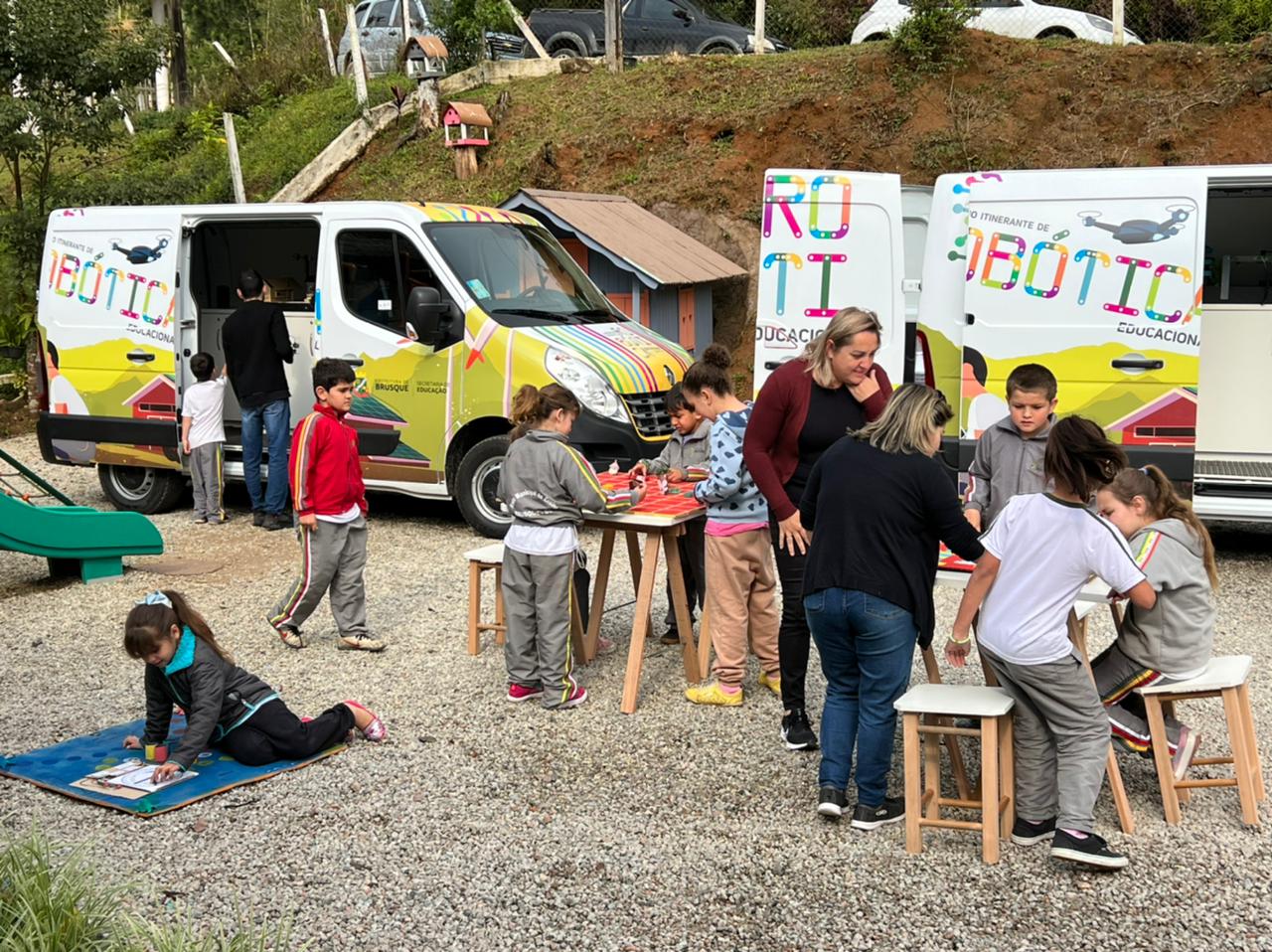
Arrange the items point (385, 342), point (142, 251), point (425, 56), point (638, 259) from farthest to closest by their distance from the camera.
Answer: point (425, 56), point (638, 259), point (142, 251), point (385, 342)

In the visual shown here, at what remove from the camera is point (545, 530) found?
6.19m

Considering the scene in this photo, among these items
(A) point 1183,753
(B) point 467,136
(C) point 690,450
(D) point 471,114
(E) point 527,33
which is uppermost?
(E) point 527,33

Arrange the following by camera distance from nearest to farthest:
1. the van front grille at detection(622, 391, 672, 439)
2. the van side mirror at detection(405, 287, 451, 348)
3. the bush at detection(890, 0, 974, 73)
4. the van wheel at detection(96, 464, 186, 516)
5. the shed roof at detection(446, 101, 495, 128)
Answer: the van front grille at detection(622, 391, 672, 439) < the van side mirror at detection(405, 287, 451, 348) < the van wheel at detection(96, 464, 186, 516) < the bush at detection(890, 0, 974, 73) < the shed roof at detection(446, 101, 495, 128)

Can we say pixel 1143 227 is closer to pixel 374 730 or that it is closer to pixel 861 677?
pixel 861 677

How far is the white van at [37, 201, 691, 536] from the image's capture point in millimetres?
9555

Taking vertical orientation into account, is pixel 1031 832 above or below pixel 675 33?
below

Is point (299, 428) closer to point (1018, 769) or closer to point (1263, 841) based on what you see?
point (1018, 769)

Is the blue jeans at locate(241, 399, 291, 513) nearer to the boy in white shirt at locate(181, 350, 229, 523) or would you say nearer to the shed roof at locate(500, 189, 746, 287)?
the boy in white shirt at locate(181, 350, 229, 523)

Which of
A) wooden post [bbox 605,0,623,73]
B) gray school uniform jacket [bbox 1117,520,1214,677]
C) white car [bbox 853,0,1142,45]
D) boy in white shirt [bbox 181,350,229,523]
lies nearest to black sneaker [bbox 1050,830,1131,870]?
gray school uniform jacket [bbox 1117,520,1214,677]

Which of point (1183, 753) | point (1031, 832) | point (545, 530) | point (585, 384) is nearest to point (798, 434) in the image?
point (545, 530)

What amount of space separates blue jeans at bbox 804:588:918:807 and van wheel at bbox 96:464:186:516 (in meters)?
7.91

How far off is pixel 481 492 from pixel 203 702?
182 inches

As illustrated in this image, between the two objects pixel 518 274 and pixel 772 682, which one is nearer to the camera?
pixel 772 682

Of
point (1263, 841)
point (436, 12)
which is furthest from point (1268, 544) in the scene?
point (436, 12)
